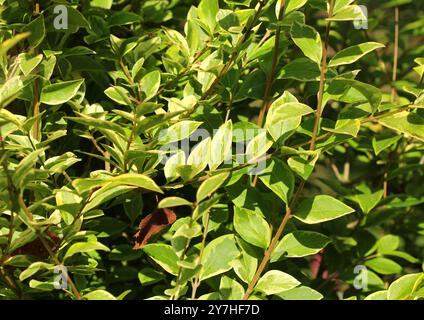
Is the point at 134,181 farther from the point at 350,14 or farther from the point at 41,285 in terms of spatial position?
the point at 350,14

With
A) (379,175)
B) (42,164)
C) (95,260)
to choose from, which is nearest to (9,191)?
(42,164)

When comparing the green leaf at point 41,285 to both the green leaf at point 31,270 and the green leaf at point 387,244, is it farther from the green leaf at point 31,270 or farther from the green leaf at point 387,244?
the green leaf at point 387,244

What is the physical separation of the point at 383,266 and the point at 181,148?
566 mm

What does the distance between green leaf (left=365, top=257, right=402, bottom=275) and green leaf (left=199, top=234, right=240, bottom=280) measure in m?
0.44

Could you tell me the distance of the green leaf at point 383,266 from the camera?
1345mm

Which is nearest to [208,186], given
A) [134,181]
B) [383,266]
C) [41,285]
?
[134,181]

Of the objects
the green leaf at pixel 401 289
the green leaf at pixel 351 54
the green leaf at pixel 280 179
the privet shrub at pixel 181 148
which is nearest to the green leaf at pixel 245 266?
the privet shrub at pixel 181 148

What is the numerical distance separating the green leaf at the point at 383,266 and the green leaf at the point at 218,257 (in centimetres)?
44

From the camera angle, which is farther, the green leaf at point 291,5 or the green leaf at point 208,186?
the green leaf at point 291,5

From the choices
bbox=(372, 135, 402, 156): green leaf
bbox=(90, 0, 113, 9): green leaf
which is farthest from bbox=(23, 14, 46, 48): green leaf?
bbox=(372, 135, 402, 156): green leaf
